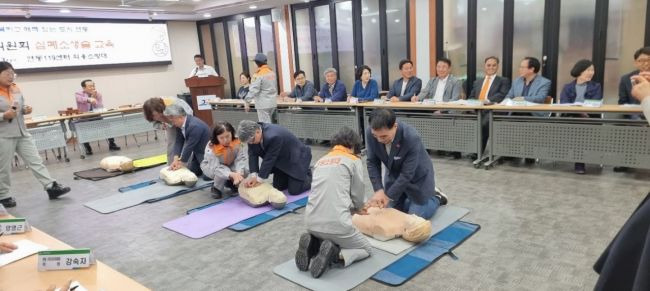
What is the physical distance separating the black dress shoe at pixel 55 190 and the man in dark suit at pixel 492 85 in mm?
4788

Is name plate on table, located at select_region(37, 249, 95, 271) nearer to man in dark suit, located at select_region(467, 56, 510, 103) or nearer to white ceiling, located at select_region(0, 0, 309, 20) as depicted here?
man in dark suit, located at select_region(467, 56, 510, 103)

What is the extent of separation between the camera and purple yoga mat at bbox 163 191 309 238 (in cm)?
345

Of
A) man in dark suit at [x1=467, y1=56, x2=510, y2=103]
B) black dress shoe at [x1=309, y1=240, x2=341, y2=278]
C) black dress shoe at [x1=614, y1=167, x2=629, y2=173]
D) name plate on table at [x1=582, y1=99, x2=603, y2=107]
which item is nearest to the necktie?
man in dark suit at [x1=467, y1=56, x2=510, y2=103]

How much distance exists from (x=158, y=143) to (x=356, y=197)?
5.93m

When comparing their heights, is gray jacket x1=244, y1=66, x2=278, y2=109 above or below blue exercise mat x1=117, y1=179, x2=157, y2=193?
above

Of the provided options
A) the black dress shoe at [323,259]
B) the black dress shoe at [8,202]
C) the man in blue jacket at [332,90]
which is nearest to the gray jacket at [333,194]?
the black dress shoe at [323,259]

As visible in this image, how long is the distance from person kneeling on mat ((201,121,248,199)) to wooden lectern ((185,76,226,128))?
13.2 feet

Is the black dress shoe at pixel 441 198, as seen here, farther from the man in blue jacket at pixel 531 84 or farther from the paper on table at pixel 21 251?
the paper on table at pixel 21 251

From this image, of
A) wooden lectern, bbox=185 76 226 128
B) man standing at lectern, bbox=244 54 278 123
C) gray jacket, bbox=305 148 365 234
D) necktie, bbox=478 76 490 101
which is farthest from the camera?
wooden lectern, bbox=185 76 226 128

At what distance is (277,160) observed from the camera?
4020 millimetres

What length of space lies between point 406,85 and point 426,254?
3.46 m

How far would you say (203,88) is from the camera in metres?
8.13

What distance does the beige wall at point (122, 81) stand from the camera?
8039 millimetres

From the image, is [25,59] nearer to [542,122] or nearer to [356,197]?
[356,197]
